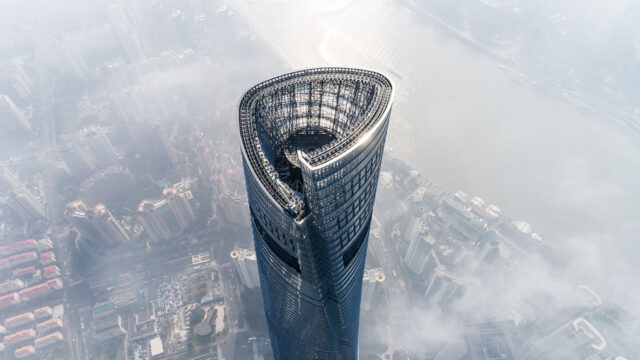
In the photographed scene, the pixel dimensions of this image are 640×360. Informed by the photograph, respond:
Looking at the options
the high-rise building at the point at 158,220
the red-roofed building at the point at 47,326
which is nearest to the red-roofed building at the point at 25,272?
the red-roofed building at the point at 47,326

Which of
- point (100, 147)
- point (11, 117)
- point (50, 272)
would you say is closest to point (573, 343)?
point (50, 272)

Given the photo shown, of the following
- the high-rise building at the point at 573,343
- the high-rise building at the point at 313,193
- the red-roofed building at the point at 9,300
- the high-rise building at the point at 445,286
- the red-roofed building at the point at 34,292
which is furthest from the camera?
the red-roofed building at the point at 34,292

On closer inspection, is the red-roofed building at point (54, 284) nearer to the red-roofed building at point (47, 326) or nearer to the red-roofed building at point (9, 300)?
the red-roofed building at point (9, 300)

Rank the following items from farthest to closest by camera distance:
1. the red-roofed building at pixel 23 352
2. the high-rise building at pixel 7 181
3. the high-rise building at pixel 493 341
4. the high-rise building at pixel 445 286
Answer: the high-rise building at pixel 7 181 → the high-rise building at pixel 445 286 → the red-roofed building at pixel 23 352 → the high-rise building at pixel 493 341

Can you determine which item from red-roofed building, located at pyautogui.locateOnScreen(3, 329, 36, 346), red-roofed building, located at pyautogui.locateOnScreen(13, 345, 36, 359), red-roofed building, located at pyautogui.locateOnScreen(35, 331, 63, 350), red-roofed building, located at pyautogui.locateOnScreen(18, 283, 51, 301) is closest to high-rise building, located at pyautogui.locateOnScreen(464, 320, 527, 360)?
red-roofed building, located at pyautogui.locateOnScreen(35, 331, 63, 350)

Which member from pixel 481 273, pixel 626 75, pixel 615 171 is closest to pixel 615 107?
pixel 626 75

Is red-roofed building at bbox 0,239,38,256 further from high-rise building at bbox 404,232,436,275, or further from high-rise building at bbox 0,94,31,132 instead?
high-rise building at bbox 404,232,436,275

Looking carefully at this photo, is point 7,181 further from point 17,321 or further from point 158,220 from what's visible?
point 158,220
